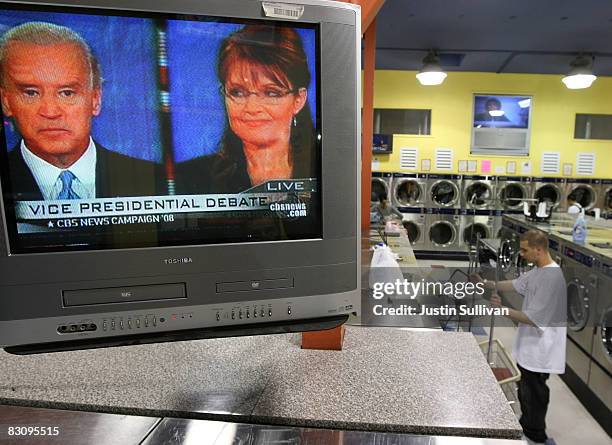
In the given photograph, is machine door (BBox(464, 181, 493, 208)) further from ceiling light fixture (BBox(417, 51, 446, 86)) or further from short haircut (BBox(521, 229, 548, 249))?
short haircut (BBox(521, 229, 548, 249))

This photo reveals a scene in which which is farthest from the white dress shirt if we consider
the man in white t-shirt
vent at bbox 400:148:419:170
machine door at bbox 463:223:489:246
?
machine door at bbox 463:223:489:246

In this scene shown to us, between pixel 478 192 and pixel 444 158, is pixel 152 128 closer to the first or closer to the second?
pixel 444 158

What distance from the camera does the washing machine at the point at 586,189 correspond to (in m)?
7.18

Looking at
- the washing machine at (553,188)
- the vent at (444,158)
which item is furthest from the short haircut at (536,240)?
the washing machine at (553,188)

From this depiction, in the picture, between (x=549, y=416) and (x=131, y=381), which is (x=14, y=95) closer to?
(x=131, y=381)

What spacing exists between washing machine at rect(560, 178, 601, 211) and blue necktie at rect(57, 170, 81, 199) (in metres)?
8.16

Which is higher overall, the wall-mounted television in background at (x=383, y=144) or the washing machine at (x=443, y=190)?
the wall-mounted television in background at (x=383, y=144)

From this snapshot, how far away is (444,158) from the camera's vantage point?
7391mm

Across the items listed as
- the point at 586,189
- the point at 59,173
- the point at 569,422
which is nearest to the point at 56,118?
the point at 59,173

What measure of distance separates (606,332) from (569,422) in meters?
0.67

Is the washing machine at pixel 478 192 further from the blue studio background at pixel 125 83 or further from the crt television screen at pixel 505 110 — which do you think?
the blue studio background at pixel 125 83

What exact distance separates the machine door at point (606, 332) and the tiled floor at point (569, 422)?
474 mm

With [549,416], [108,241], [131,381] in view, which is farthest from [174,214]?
[549,416]

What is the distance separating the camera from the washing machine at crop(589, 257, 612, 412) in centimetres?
282
